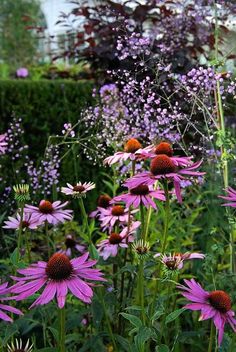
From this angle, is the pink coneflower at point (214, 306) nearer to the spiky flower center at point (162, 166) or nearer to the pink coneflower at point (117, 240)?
the spiky flower center at point (162, 166)

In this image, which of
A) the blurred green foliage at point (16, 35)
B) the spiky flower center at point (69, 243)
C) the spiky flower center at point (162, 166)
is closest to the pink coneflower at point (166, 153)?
the spiky flower center at point (162, 166)

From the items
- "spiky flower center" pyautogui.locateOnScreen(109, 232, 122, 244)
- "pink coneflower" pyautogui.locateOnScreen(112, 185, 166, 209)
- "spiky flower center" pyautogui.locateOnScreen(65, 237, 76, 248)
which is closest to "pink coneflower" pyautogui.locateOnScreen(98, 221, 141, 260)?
"spiky flower center" pyautogui.locateOnScreen(109, 232, 122, 244)

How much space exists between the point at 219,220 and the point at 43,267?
1.69m

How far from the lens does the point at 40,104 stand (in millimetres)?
4363

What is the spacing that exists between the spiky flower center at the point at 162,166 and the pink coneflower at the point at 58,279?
11.6 inches

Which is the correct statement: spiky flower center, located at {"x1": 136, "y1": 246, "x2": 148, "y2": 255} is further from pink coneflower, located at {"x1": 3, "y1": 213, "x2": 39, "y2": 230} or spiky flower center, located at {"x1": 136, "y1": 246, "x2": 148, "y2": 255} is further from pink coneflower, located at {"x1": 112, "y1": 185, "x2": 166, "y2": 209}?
pink coneflower, located at {"x1": 3, "y1": 213, "x2": 39, "y2": 230}

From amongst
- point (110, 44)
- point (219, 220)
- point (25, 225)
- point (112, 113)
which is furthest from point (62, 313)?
point (110, 44)

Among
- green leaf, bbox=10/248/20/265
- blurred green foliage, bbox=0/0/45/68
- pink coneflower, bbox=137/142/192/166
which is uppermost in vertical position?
pink coneflower, bbox=137/142/192/166

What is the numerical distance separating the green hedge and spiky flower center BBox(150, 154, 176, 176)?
269 centimetres

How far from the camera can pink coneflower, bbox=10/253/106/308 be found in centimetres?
114

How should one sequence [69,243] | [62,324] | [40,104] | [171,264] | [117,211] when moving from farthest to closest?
[40,104] < [69,243] < [117,211] < [171,264] < [62,324]

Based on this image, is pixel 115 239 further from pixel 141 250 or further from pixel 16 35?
pixel 16 35

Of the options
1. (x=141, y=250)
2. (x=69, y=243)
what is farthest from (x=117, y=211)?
(x=141, y=250)

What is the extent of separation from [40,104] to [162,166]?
120 inches
